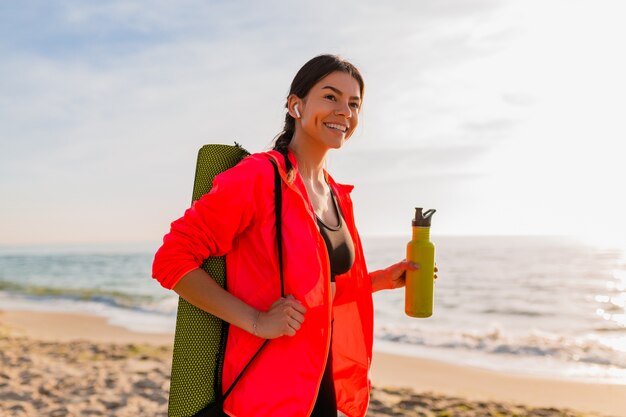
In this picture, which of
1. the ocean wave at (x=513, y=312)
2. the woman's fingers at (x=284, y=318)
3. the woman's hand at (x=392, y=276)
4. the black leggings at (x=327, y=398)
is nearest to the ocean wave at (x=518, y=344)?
the ocean wave at (x=513, y=312)

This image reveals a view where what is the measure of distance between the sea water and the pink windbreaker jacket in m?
7.15

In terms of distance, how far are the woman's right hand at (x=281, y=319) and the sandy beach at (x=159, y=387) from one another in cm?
389

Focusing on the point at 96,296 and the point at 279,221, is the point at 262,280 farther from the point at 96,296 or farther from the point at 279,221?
the point at 96,296

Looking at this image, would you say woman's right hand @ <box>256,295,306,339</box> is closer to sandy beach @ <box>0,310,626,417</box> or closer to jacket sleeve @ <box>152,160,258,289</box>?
jacket sleeve @ <box>152,160,258,289</box>

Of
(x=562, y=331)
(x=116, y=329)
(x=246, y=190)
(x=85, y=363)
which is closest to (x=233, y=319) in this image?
(x=246, y=190)

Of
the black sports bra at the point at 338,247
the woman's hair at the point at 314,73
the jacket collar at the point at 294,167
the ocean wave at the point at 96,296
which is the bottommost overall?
the ocean wave at the point at 96,296

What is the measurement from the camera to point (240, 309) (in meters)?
1.83

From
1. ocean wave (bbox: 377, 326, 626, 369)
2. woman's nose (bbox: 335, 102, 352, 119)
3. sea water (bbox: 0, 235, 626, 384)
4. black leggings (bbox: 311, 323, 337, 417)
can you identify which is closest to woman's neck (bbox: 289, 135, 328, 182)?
woman's nose (bbox: 335, 102, 352, 119)

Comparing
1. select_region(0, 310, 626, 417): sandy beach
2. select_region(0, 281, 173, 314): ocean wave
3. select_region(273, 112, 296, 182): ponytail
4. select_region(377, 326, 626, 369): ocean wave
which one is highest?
select_region(273, 112, 296, 182): ponytail

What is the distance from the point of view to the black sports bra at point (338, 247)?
2080 mm

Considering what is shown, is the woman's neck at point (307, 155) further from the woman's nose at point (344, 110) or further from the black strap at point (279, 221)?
the black strap at point (279, 221)

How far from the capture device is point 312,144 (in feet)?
7.47

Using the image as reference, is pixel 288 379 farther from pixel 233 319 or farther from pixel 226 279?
pixel 226 279

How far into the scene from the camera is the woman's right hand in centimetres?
180
